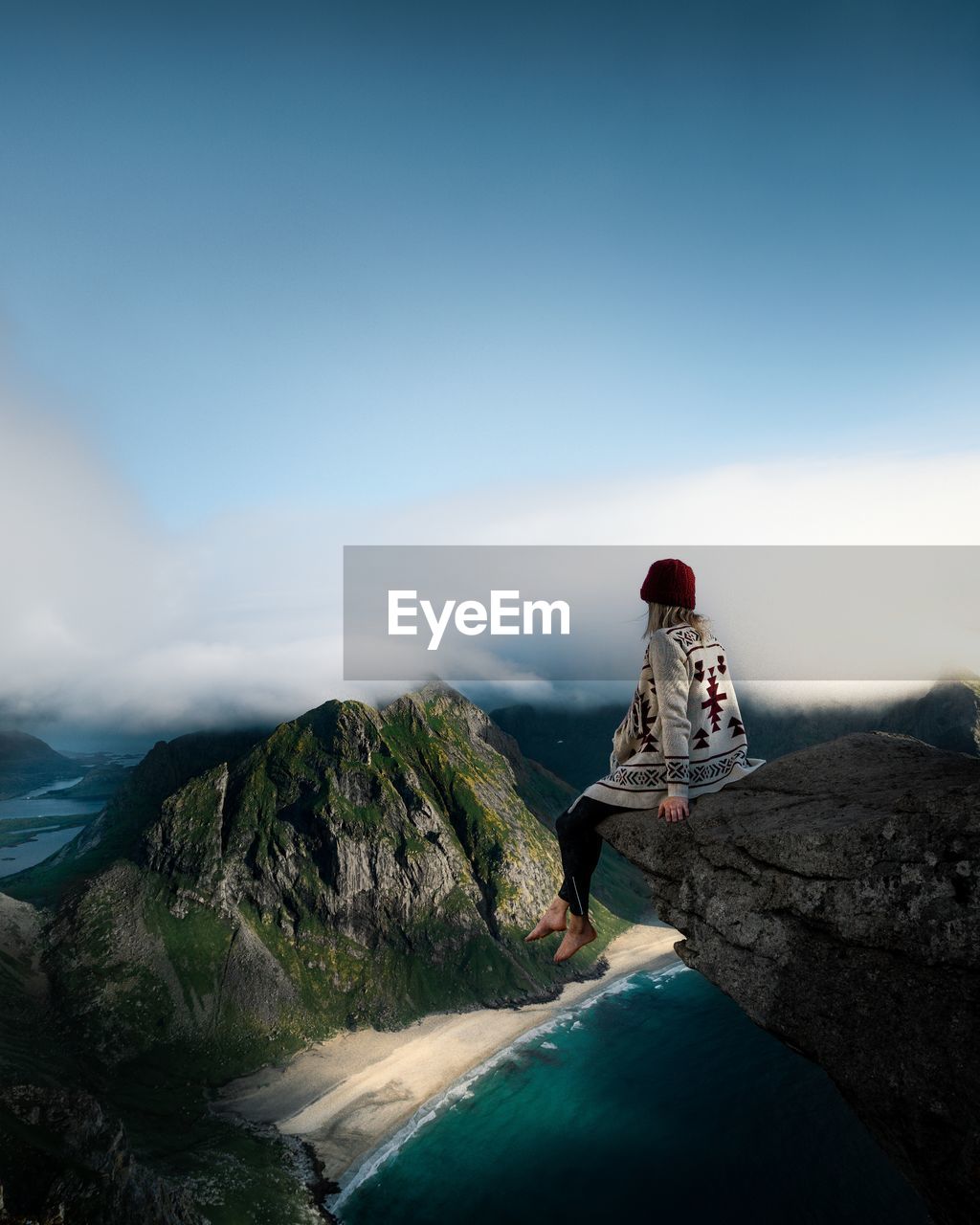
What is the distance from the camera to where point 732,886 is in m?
9.18

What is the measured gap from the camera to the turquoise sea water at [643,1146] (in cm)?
8556

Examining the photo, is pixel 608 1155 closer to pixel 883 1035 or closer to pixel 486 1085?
pixel 486 1085

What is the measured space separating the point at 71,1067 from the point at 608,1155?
97016 mm

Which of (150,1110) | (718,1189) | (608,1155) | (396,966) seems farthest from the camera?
(396,966)

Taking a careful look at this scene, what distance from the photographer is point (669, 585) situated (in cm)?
1033

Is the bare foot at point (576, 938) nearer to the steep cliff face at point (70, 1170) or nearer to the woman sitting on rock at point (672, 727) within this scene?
the woman sitting on rock at point (672, 727)

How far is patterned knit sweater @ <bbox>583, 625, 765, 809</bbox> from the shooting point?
9641 millimetres

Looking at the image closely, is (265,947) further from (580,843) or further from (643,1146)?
(580,843)

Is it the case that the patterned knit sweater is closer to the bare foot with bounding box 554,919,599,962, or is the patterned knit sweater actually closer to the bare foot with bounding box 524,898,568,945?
the bare foot with bounding box 524,898,568,945

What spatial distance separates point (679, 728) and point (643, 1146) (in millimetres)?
123074

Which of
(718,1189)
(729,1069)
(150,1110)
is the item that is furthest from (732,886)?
(150,1110)

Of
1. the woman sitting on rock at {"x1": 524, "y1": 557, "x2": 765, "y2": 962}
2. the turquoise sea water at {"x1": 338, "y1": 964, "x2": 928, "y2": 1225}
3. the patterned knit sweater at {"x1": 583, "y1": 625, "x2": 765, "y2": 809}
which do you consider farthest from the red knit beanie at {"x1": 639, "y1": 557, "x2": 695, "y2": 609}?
the turquoise sea water at {"x1": 338, "y1": 964, "x2": 928, "y2": 1225}

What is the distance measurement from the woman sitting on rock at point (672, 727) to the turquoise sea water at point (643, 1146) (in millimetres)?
89560

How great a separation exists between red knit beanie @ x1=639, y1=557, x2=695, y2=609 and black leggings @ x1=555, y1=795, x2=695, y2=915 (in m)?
3.40
